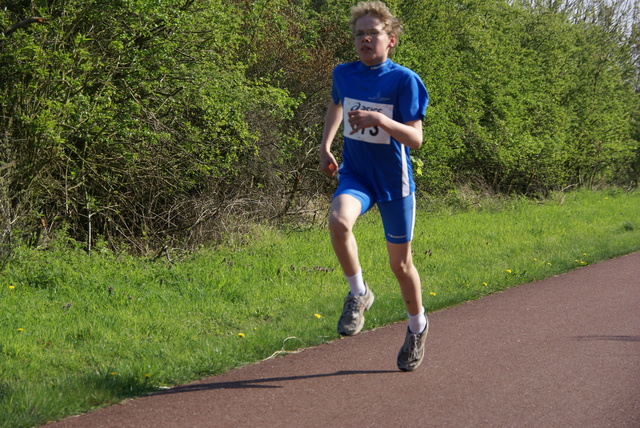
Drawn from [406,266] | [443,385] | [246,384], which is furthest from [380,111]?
[246,384]

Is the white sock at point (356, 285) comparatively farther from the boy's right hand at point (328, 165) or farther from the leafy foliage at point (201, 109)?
the leafy foliage at point (201, 109)

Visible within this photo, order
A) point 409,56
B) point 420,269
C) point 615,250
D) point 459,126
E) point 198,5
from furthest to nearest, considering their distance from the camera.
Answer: point 459,126, point 409,56, point 615,250, point 198,5, point 420,269

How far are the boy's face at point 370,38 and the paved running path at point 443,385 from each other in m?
2.00

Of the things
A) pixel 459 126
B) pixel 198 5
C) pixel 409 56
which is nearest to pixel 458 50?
pixel 459 126

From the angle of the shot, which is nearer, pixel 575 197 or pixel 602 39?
pixel 575 197

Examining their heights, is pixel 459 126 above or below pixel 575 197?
above

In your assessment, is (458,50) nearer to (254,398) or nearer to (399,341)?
(399,341)

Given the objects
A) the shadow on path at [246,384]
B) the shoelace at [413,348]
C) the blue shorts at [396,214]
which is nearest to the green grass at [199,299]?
the shadow on path at [246,384]

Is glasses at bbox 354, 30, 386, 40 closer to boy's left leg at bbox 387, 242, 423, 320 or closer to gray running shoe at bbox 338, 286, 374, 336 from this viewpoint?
boy's left leg at bbox 387, 242, 423, 320

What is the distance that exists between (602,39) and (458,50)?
36.9 feet

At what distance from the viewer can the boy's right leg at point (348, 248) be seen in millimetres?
4516

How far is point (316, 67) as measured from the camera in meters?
15.4

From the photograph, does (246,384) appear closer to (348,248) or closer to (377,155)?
(348,248)

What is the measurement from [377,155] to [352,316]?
103cm
